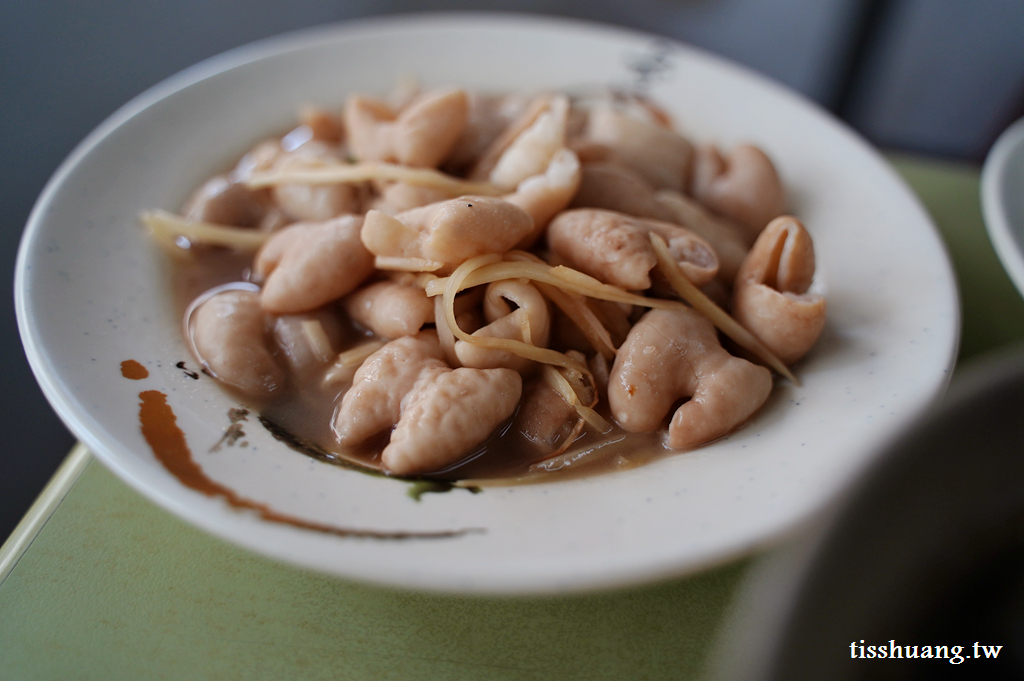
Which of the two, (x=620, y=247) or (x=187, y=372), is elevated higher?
(x=620, y=247)

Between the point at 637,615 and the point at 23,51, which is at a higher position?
the point at 23,51

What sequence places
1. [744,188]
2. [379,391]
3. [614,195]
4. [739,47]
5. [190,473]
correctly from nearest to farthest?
[190,473] < [379,391] < [614,195] < [744,188] < [739,47]

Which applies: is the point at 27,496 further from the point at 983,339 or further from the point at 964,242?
the point at 964,242

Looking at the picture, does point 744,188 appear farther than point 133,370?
Yes

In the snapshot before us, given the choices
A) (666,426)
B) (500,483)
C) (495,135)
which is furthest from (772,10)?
(500,483)

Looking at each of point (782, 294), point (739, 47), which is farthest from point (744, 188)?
point (739, 47)

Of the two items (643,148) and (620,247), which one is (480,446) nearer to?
(620,247)

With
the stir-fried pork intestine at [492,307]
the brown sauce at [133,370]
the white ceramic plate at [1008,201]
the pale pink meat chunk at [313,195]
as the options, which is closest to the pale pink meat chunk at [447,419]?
the stir-fried pork intestine at [492,307]
